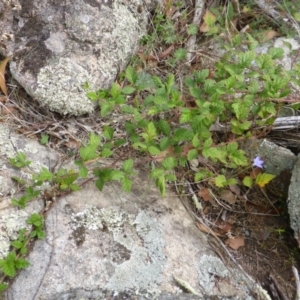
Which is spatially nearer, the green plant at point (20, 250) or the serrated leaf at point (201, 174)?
the green plant at point (20, 250)

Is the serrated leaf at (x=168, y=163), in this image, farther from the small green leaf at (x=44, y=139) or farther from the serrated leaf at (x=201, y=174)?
the small green leaf at (x=44, y=139)

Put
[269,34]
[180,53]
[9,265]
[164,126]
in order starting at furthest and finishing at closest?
[269,34] < [180,53] < [164,126] < [9,265]

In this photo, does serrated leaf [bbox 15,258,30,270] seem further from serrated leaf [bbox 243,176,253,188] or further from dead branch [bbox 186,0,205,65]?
dead branch [bbox 186,0,205,65]

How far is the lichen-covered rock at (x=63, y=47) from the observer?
2.50 m

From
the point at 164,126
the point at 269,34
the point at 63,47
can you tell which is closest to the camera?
the point at 164,126

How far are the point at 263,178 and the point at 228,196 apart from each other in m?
0.23

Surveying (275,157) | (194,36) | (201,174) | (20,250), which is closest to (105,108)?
(201,174)

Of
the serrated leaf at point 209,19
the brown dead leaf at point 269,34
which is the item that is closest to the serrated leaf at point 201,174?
the serrated leaf at point 209,19

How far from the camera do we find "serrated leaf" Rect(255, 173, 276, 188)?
7.87 ft

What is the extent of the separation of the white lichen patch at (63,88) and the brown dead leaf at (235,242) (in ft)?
3.48

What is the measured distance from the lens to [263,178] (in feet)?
7.91

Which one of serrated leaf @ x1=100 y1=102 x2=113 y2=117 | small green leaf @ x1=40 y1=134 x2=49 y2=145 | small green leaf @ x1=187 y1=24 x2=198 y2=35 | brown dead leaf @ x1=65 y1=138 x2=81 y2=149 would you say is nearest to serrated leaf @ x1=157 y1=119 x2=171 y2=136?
serrated leaf @ x1=100 y1=102 x2=113 y2=117

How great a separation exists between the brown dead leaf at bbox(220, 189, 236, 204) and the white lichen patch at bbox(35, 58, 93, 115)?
0.89 meters

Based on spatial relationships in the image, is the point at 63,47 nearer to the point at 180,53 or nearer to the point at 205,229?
the point at 180,53
